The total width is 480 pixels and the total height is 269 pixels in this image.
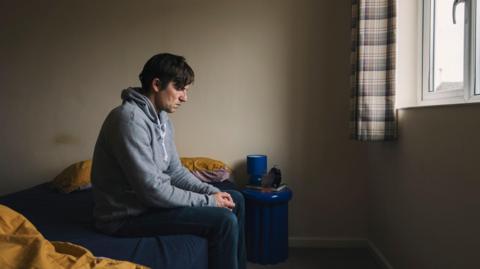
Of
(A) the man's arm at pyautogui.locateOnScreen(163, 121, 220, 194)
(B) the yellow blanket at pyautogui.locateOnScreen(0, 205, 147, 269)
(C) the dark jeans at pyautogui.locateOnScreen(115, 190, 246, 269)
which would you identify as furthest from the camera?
(A) the man's arm at pyautogui.locateOnScreen(163, 121, 220, 194)

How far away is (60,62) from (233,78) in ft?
4.61

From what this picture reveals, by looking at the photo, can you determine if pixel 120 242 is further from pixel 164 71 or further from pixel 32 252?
pixel 164 71

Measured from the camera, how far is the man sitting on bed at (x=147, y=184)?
1254mm

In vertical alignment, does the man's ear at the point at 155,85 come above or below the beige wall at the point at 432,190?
above

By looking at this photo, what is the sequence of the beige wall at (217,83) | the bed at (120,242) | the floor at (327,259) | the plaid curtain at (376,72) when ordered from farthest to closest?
the beige wall at (217,83)
the floor at (327,259)
the plaid curtain at (376,72)
the bed at (120,242)

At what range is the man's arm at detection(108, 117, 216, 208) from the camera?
124cm

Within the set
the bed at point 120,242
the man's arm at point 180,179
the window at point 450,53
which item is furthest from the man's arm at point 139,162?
the window at point 450,53

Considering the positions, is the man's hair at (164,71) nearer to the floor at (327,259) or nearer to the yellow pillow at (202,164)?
the yellow pillow at (202,164)

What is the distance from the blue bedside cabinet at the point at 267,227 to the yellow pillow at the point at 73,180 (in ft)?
3.61

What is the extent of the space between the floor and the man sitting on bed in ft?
3.03

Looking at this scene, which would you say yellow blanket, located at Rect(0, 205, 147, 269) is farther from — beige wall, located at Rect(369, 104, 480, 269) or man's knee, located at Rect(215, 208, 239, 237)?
beige wall, located at Rect(369, 104, 480, 269)

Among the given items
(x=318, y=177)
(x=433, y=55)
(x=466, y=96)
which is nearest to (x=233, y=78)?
(x=318, y=177)

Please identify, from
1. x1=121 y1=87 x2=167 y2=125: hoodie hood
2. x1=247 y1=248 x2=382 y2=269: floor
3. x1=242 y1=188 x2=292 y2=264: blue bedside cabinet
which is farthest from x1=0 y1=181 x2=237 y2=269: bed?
x1=247 y1=248 x2=382 y2=269: floor

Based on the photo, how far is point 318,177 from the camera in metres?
2.46
